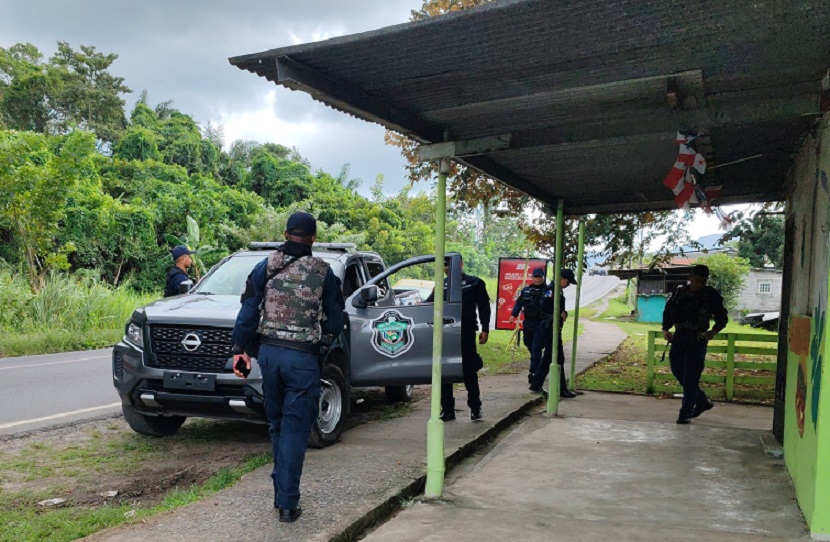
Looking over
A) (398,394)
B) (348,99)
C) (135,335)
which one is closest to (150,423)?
(135,335)

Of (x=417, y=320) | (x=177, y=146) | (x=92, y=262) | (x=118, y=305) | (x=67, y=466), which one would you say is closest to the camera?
(x=67, y=466)

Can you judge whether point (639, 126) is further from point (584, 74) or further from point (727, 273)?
point (727, 273)

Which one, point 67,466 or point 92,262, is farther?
point 92,262

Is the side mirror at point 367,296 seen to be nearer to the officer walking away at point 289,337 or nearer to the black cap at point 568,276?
the officer walking away at point 289,337

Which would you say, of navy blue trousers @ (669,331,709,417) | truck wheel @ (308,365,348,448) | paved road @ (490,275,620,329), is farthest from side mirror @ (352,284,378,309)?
paved road @ (490,275,620,329)

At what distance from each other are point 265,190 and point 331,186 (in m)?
3.67

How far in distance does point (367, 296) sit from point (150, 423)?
2411mm

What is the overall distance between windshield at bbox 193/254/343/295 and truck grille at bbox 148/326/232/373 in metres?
1.06

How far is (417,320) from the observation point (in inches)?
268

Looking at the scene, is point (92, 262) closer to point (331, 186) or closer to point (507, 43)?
point (331, 186)

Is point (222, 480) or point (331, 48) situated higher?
point (331, 48)

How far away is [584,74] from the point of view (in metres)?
4.29

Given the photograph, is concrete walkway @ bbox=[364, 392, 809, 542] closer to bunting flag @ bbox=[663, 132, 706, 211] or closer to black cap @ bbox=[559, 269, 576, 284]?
black cap @ bbox=[559, 269, 576, 284]

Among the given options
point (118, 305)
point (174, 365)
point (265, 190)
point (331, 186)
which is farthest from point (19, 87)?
point (174, 365)
